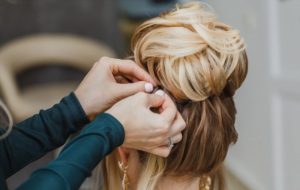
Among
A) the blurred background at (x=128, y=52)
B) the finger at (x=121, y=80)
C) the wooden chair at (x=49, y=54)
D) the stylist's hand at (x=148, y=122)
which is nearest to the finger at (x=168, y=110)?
Result: the stylist's hand at (x=148, y=122)

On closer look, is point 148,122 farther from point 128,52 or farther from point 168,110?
point 128,52

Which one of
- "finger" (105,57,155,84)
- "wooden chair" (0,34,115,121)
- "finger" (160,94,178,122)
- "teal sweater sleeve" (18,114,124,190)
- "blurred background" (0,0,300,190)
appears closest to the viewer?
"teal sweater sleeve" (18,114,124,190)

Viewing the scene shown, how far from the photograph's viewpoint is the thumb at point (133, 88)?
41.1 inches

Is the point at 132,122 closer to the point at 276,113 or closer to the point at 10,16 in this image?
the point at 276,113

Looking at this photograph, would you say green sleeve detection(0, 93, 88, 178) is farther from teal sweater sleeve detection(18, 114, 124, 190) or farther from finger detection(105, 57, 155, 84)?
teal sweater sleeve detection(18, 114, 124, 190)

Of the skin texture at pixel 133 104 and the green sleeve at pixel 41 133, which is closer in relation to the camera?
the skin texture at pixel 133 104

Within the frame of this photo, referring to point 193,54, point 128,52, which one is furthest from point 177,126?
point 128,52

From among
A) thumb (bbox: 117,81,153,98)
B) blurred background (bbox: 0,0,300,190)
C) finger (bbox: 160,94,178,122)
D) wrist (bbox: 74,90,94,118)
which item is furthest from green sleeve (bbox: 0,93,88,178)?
blurred background (bbox: 0,0,300,190)

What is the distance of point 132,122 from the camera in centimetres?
92

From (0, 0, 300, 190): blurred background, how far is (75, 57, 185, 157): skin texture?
37cm

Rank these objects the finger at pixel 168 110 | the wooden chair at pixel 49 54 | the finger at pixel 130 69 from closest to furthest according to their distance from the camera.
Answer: the finger at pixel 168 110 < the finger at pixel 130 69 < the wooden chair at pixel 49 54

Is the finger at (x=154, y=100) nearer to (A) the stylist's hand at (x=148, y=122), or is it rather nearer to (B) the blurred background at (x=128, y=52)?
(A) the stylist's hand at (x=148, y=122)

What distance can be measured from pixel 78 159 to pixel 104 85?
291 mm

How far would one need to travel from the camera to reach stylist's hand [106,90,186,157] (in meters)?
0.93
